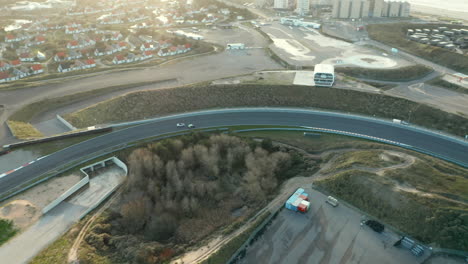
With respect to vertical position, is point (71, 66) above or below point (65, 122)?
above

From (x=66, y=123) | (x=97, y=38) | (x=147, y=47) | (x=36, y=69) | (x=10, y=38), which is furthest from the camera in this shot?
(x=10, y=38)

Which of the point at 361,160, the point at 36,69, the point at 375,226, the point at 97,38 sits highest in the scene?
the point at 97,38

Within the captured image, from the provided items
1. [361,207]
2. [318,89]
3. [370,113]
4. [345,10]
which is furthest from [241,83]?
[345,10]

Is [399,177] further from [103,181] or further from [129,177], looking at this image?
[103,181]

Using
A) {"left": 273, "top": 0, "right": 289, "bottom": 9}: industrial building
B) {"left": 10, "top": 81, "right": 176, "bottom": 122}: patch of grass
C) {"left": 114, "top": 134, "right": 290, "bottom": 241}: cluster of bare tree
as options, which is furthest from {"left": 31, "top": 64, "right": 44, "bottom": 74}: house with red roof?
{"left": 273, "top": 0, "right": 289, "bottom": 9}: industrial building

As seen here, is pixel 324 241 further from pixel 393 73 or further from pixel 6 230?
pixel 393 73

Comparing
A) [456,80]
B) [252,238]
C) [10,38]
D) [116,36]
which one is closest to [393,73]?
[456,80]

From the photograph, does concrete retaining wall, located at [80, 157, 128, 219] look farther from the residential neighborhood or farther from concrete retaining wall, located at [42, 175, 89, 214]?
the residential neighborhood
